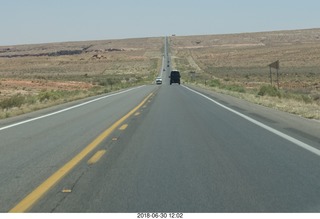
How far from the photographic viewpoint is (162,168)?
8688 millimetres

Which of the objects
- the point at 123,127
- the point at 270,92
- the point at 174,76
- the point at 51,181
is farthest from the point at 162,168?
the point at 174,76

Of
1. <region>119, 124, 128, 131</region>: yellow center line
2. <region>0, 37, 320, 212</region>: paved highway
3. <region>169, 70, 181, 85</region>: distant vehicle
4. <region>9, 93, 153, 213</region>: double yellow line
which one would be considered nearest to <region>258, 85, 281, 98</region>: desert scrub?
<region>0, 37, 320, 212</region>: paved highway

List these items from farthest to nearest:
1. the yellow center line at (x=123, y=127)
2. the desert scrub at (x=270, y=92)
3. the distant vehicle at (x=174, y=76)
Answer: the distant vehicle at (x=174, y=76) < the desert scrub at (x=270, y=92) < the yellow center line at (x=123, y=127)

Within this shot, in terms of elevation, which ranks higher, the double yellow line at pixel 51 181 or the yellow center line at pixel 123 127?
the double yellow line at pixel 51 181

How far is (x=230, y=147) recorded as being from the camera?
36.2 feet

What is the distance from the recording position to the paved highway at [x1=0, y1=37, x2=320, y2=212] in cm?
646

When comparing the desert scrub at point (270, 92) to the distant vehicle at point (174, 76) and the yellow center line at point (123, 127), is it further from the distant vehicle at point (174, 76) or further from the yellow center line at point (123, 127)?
the distant vehicle at point (174, 76)

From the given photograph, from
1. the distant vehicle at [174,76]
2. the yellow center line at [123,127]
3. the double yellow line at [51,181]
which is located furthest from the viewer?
the distant vehicle at [174,76]

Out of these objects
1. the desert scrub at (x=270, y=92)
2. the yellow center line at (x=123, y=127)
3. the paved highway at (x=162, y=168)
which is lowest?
the desert scrub at (x=270, y=92)

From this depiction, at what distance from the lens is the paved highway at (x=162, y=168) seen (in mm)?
6465

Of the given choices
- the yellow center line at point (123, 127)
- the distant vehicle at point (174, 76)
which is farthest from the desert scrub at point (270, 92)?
Result: the distant vehicle at point (174, 76)

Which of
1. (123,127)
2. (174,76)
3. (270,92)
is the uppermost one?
(174,76)

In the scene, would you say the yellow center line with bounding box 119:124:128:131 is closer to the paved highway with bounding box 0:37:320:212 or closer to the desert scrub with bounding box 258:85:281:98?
the paved highway with bounding box 0:37:320:212

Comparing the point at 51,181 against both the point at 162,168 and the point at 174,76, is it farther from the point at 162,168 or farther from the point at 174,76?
the point at 174,76
